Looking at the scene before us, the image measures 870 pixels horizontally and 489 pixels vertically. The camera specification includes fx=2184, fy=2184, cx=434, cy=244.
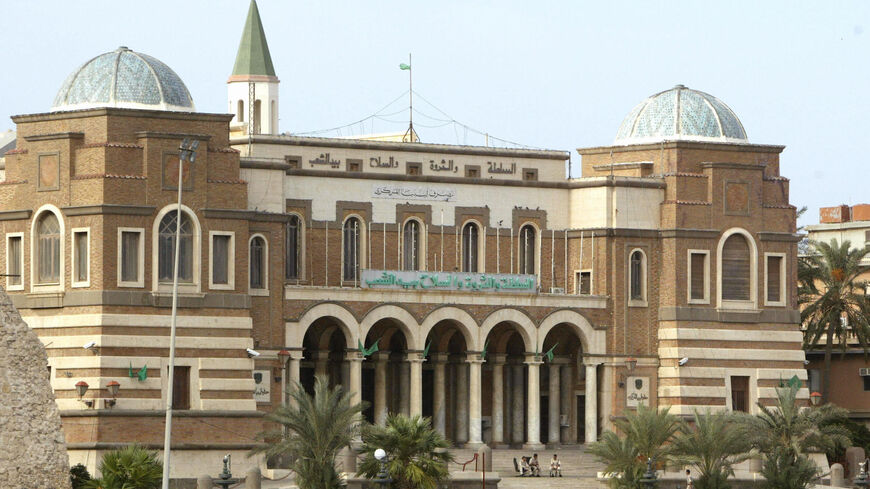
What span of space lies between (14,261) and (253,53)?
29.0 metres

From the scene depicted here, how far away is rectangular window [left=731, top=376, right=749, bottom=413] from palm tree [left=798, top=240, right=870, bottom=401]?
8.41 meters

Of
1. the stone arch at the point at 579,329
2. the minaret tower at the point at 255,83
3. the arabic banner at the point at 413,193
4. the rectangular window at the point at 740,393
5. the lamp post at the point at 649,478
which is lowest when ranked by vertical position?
the lamp post at the point at 649,478

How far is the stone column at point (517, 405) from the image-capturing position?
90938mm

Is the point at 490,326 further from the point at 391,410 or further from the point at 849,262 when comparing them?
the point at 849,262

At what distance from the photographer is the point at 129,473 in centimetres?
6781

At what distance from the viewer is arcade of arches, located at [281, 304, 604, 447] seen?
85.8 metres

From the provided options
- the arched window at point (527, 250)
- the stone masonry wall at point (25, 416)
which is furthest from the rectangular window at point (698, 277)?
the stone masonry wall at point (25, 416)

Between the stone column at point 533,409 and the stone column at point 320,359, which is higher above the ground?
the stone column at point 320,359

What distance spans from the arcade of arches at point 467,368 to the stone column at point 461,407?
0.14ft

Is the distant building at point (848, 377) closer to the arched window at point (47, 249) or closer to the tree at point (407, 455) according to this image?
the tree at point (407, 455)

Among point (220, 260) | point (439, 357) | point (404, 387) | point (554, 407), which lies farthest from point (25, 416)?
point (554, 407)

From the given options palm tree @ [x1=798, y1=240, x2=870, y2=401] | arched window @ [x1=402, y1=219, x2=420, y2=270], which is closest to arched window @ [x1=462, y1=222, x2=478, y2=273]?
arched window @ [x1=402, y1=219, x2=420, y2=270]

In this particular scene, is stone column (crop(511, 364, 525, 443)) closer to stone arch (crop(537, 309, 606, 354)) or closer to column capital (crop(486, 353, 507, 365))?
column capital (crop(486, 353, 507, 365))

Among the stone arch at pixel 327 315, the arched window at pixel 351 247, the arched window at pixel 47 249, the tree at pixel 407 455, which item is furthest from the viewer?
the arched window at pixel 351 247
